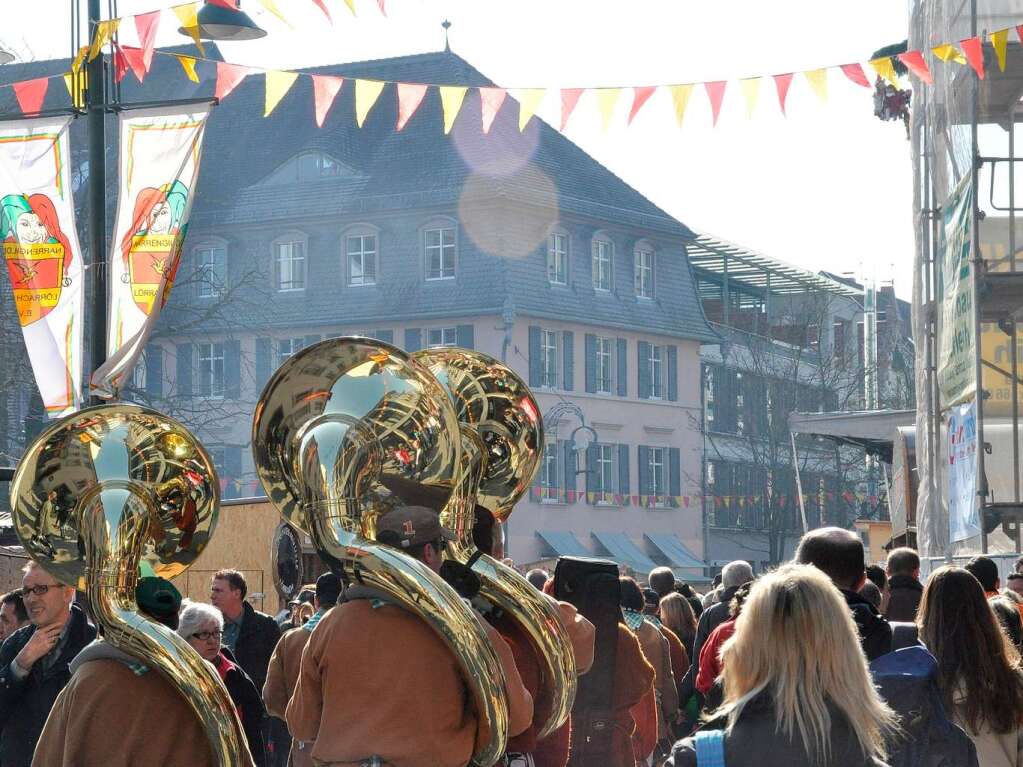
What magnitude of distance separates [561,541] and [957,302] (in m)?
34.2

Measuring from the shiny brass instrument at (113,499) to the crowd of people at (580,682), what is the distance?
0.14 metres

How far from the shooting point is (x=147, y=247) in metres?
10.5

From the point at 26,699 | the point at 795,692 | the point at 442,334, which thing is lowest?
the point at 26,699

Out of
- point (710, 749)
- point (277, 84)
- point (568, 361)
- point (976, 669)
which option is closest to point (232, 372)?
point (568, 361)

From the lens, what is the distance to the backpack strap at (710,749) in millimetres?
3631

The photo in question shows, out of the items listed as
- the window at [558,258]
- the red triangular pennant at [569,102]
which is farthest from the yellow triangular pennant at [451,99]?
the window at [558,258]

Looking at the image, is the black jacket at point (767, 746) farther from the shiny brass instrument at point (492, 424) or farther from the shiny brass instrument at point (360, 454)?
the shiny brass instrument at point (492, 424)

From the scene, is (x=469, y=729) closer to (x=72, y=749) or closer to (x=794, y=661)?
(x=72, y=749)

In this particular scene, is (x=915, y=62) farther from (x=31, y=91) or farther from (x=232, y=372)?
(x=232, y=372)

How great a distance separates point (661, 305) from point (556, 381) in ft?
18.8

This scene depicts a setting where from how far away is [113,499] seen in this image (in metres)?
5.05

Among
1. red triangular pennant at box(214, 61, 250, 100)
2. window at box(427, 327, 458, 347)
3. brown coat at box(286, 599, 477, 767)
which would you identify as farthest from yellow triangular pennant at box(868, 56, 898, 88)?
window at box(427, 327, 458, 347)

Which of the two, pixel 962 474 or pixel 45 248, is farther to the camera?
pixel 962 474

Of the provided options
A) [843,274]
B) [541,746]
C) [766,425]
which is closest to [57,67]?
[766,425]
